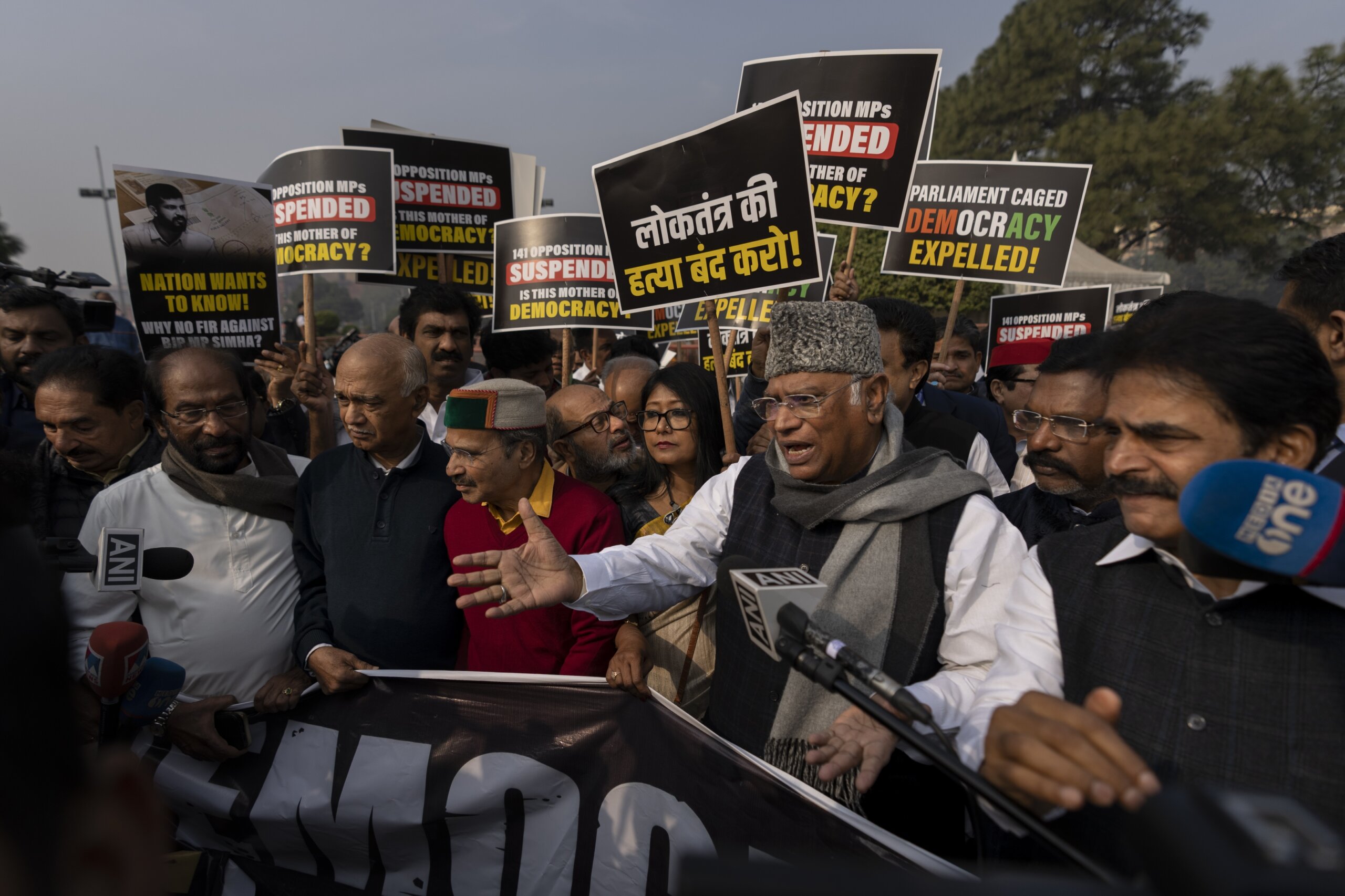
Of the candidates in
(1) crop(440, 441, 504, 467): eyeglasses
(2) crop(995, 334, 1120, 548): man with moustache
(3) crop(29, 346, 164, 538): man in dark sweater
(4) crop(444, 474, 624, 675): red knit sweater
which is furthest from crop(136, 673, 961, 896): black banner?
(2) crop(995, 334, 1120, 548): man with moustache

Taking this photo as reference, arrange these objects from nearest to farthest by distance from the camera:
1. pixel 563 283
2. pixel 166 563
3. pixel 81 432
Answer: pixel 166 563 < pixel 81 432 < pixel 563 283

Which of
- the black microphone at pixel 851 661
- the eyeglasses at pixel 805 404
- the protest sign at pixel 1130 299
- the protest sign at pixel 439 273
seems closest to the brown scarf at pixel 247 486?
the eyeglasses at pixel 805 404

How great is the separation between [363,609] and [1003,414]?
4.13m

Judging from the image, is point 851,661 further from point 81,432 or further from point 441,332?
point 441,332

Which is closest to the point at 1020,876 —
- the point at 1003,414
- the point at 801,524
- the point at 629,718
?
the point at 801,524

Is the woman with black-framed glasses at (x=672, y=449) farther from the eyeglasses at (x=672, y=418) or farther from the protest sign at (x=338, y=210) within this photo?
the protest sign at (x=338, y=210)

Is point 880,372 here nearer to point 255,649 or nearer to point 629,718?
point 629,718

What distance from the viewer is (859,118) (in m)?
5.05

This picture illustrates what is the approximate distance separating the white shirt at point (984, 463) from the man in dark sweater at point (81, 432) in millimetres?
3627

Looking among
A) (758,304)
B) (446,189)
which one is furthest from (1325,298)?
(446,189)

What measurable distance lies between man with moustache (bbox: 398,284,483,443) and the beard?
2.15 meters

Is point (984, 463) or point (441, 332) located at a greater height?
point (441, 332)

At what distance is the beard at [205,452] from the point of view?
322 cm

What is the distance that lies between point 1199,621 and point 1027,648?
13.3 inches
